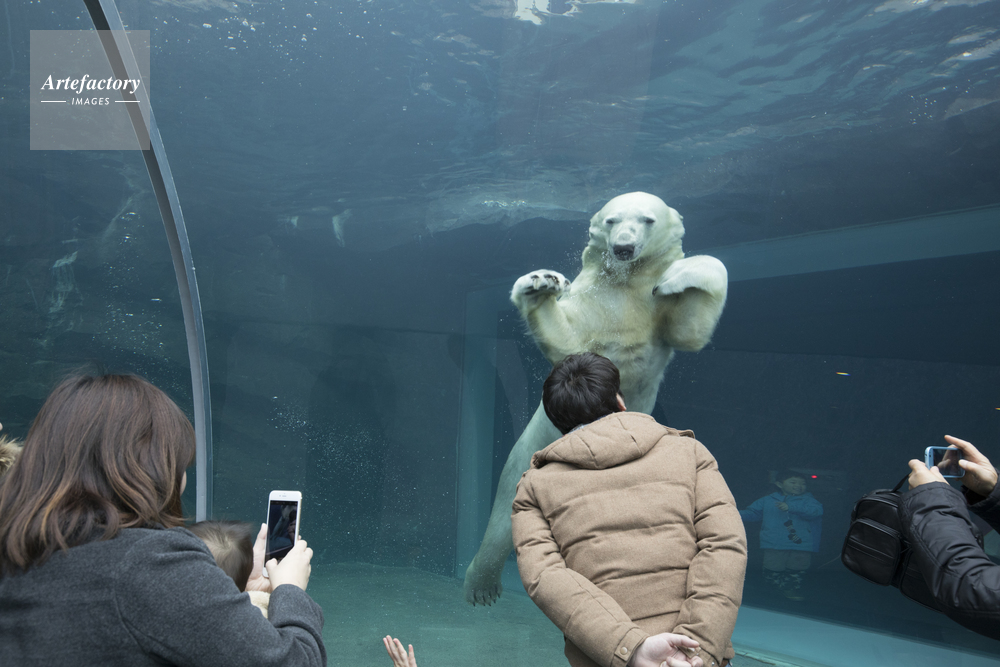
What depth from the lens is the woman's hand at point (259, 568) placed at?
4.74ft

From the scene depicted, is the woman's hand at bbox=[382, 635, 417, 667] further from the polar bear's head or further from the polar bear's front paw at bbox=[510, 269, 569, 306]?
the polar bear's head

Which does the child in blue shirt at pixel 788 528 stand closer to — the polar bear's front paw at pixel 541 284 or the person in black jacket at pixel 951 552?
the polar bear's front paw at pixel 541 284

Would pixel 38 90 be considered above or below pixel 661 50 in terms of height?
below

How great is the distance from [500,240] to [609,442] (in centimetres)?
742

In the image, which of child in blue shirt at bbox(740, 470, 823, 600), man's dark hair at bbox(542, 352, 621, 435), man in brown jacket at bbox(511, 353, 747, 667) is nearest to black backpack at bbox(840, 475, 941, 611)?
man in brown jacket at bbox(511, 353, 747, 667)

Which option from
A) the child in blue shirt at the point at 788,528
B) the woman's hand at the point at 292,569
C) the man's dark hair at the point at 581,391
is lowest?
the child in blue shirt at the point at 788,528

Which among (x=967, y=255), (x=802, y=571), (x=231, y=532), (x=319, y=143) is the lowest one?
(x=802, y=571)

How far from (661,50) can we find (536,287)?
13.5 feet

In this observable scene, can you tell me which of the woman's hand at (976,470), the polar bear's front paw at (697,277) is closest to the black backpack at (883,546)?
the woman's hand at (976,470)

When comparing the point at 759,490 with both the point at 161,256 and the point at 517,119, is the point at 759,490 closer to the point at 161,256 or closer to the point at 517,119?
the point at 517,119

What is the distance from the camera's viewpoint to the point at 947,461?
1582 millimetres

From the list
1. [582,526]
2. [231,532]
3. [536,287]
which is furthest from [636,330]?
[231,532]

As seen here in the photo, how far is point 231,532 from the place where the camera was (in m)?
1.33

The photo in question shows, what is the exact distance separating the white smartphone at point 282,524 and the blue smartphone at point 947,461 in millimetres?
1561
